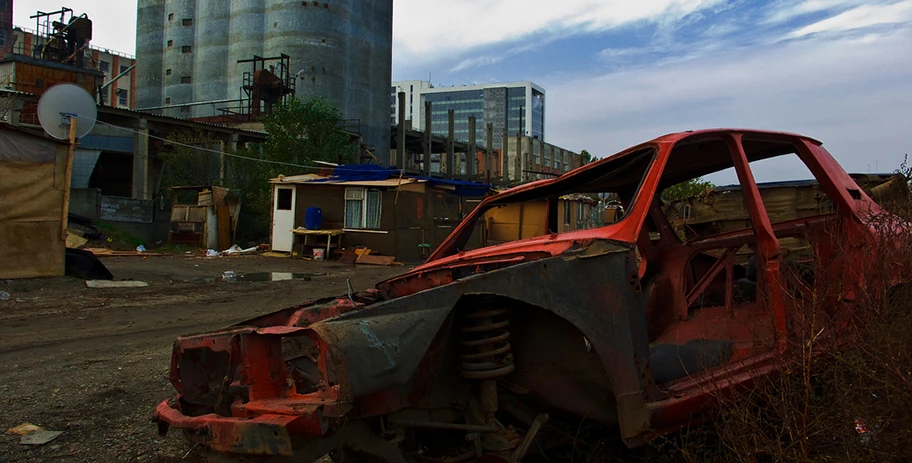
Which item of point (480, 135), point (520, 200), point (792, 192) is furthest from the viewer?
point (480, 135)

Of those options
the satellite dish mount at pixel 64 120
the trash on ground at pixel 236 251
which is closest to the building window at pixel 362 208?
the trash on ground at pixel 236 251

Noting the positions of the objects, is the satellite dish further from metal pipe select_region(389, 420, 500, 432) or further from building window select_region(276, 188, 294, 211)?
metal pipe select_region(389, 420, 500, 432)

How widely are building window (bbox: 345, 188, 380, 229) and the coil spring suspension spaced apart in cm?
1772

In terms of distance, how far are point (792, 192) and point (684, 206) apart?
4.62ft

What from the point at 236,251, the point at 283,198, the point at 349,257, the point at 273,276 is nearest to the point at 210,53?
the point at 283,198

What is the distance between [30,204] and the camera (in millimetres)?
10586

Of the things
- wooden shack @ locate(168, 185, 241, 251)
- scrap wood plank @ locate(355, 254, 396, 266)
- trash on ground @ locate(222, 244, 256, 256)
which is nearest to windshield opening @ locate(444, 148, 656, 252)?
scrap wood plank @ locate(355, 254, 396, 266)

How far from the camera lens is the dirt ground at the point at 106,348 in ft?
12.2

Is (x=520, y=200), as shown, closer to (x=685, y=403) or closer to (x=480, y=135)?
(x=685, y=403)

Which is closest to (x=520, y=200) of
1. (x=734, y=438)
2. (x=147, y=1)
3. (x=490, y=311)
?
(x=490, y=311)

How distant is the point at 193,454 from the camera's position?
3410mm

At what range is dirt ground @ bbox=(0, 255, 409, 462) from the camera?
3.72 m

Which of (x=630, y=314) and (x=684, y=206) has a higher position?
(x=684, y=206)

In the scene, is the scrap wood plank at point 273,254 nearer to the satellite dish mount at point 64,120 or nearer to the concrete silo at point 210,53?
the satellite dish mount at point 64,120
